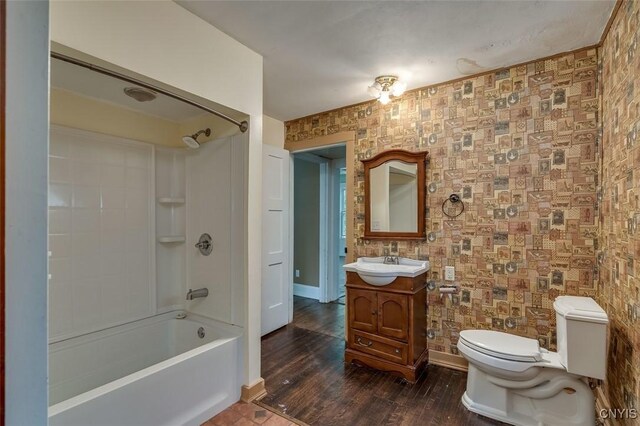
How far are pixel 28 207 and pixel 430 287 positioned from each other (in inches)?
108

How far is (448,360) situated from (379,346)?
0.62 m

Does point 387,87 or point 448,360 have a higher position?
point 387,87

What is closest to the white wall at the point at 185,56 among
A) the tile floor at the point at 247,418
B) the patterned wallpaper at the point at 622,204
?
the tile floor at the point at 247,418

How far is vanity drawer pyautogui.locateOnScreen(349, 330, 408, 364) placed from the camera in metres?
2.43

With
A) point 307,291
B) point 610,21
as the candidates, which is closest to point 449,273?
point 610,21

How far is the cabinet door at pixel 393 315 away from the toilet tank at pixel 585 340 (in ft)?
3.19

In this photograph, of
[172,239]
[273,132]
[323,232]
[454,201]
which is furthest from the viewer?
[323,232]

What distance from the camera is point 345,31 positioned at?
76.4 inches

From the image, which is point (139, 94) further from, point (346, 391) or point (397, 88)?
point (346, 391)

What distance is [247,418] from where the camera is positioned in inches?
77.5

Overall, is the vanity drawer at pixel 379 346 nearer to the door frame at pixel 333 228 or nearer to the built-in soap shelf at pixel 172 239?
the built-in soap shelf at pixel 172 239

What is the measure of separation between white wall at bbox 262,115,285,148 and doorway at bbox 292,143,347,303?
75cm

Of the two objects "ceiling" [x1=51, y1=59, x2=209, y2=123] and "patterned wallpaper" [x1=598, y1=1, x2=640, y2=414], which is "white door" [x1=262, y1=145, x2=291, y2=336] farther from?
"patterned wallpaper" [x1=598, y1=1, x2=640, y2=414]

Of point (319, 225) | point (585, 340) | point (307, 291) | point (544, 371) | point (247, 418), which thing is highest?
point (319, 225)
